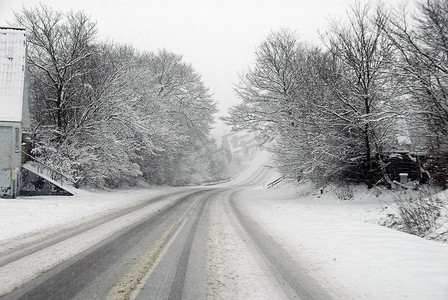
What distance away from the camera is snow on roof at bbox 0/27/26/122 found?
45.9 ft

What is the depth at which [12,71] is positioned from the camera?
15.1 m

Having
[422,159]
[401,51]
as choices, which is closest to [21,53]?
[401,51]

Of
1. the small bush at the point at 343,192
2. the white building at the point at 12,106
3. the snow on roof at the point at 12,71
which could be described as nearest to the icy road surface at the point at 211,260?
the small bush at the point at 343,192

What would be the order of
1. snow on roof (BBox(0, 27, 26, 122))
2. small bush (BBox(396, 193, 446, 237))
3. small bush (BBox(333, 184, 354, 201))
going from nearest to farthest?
small bush (BBox(396, 193, 446, 237)) < small bush (BBox(333, 184, 354, 201)) < snow on roof (BBox(0, 27, 26, 122))

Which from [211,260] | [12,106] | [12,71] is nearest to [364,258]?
[211,260]

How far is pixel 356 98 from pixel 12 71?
18.5 metres

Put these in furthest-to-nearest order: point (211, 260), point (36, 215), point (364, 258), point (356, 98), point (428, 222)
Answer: point (356, 98)
point (36, 215)
point (428, 222)
point (364, 258)
point (211, 260)

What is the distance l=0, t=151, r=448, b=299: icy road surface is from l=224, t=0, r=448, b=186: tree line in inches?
246

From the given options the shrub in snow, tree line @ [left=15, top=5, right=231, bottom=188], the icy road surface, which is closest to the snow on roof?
tree line @ [left=15, top=5, right=231, bottom=188]

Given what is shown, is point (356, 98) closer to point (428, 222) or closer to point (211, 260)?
point (428, 222)

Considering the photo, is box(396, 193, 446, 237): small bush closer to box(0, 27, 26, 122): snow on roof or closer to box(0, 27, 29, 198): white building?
box(0, 27, 29, 198): white building

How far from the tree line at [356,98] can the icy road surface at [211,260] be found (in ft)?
20.5

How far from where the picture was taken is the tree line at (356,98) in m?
10.4

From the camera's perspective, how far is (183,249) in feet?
17.7
